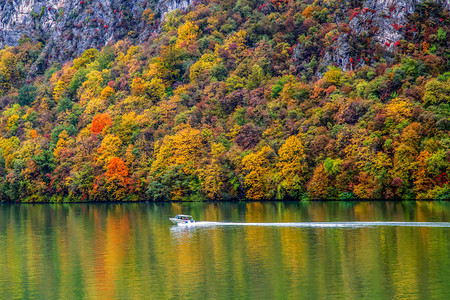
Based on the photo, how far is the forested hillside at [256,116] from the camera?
111 metres

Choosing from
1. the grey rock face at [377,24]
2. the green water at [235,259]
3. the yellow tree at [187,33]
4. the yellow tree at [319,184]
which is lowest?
the green water at [235,259]

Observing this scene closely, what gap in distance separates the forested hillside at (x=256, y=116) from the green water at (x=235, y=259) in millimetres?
22465

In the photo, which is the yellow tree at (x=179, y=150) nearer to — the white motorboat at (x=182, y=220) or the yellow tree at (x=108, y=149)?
the yellow tree at (x=108, y=149)

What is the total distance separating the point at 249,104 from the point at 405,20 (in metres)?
39.4

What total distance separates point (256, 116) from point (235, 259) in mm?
88929

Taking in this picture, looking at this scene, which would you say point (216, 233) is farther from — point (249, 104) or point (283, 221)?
point (249, 104)

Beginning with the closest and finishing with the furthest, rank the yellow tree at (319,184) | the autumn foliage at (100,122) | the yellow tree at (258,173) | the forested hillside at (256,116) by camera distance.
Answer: the forested hillside at (256,116)
the yellow tree at (319,184)
the yellow tree at (258,173)
the autumn foliage at (100,122)

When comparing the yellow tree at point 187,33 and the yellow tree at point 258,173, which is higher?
the yellow tree at point 187,33

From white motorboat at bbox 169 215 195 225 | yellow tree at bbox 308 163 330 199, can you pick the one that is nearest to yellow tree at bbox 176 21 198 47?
yellow tree at bbox 308 163 330 199

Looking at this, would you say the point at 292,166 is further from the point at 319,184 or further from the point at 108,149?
the point at 108,149

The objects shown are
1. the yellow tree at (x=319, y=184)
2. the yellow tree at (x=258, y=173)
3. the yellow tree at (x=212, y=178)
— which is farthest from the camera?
the yellow tree at (x=212, y=178)

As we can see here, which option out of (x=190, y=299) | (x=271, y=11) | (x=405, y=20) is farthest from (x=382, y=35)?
A: (x=190, y=299)

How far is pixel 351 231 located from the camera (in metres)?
69.2

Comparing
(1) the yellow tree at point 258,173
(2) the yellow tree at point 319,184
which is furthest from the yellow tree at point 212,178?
(2) the yellow tree at point 319,184
